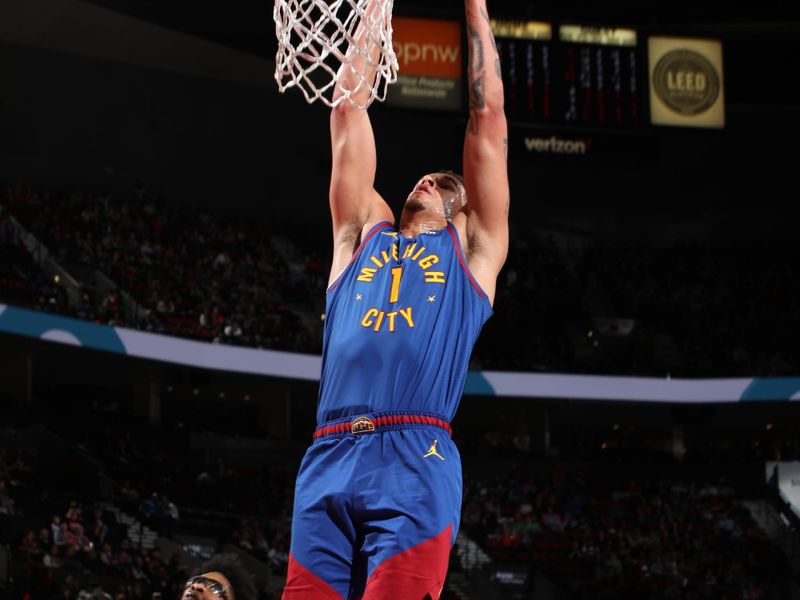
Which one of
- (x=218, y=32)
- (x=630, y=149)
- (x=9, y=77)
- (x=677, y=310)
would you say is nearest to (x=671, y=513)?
(x=677, y=310)

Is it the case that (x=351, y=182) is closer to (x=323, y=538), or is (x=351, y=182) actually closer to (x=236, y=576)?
(x=323, y=538)

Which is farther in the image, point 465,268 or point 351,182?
point 351,182

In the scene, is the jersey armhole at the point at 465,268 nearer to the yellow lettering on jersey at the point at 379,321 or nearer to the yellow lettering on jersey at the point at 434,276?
the yellow lettering on jersey at the point at 434,276

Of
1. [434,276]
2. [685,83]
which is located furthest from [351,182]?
[685,83]

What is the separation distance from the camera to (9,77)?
24031 millimetres

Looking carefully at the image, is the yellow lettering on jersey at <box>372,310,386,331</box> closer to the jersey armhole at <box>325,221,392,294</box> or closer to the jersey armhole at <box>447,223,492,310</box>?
the jersey armhole at <box>325,221,392,294</box>

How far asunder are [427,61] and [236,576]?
12954 mm

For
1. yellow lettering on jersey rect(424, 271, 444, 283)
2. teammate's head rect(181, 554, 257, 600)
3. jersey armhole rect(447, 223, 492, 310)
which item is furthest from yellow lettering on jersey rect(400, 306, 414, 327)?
teammate's head rect(181, 554, 257, 600)

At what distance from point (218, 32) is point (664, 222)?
11.9 metres

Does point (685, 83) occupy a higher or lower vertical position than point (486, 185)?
higher

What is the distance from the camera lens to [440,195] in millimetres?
4152

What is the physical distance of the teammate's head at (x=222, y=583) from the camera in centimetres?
411

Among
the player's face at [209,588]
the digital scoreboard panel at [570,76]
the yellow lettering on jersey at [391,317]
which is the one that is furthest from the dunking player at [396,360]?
the digital scoreboard panel at [570,76]

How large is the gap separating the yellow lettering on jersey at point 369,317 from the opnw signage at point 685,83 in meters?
13.4
